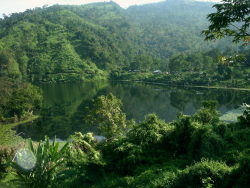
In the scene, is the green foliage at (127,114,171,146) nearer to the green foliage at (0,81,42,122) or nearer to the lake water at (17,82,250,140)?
the lake water at (17,82,250,140)

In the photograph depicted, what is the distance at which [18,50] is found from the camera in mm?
184000

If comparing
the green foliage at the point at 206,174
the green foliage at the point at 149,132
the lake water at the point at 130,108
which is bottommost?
the lake water at the point at 130,108

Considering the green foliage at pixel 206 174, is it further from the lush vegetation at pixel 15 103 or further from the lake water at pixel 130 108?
the lush vegetation at pixel 15 103

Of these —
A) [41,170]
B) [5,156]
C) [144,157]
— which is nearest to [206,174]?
[144,157]

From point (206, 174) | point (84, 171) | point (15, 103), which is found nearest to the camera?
point (206, 174)

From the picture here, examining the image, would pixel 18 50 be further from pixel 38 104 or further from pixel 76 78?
pixel 38 104

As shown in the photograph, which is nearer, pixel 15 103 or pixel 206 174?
pixel 206 174

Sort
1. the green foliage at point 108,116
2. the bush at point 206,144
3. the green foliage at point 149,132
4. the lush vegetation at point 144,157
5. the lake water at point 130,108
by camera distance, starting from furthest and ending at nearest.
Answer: the lake water at point 130,108
the green foliage at point 108,116
the green foliage at point 149,132
the bush at point 206,144
the lush vegetation at point 144,157

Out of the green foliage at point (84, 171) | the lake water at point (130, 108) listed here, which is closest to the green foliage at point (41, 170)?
the green foliage at point (84, 171)

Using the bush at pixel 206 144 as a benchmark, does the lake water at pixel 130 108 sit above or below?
below

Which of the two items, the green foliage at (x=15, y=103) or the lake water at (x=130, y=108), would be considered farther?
the green foliage at (x=15, y=103)

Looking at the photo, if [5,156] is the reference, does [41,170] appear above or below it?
above

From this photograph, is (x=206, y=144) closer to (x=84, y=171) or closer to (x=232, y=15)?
(x=232, y=15)

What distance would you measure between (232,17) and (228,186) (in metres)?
7.98
